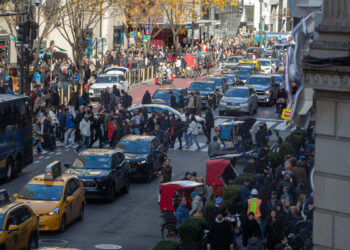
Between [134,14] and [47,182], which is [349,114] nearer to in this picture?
[47,182]

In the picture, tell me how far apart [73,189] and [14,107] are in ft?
22.2

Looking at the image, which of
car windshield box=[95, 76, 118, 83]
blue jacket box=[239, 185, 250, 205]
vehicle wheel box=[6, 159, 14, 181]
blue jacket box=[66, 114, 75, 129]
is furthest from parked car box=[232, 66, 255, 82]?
blue jacket box=[239, 185, 250, 205]

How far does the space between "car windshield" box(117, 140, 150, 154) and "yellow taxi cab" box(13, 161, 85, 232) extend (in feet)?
19.9

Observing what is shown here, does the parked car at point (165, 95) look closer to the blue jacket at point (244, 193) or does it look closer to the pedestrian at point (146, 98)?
the pedestrian at point (146, 98)

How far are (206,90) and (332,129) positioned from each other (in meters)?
35.7

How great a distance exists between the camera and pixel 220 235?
51.9 feet

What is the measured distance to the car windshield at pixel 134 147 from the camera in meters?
26.8

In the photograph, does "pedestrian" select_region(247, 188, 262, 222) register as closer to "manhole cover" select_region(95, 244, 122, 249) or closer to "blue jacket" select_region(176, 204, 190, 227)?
"blue jacket" select_region(176, 204, 190, 227)

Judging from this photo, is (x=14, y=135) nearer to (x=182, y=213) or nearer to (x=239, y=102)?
(x=182, y=213)

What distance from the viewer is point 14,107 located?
26.1 meters

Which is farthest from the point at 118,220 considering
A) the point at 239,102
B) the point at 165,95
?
the point at 239,102

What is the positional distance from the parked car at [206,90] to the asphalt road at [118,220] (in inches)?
588

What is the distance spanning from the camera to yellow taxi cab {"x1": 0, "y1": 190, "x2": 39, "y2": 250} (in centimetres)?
1577

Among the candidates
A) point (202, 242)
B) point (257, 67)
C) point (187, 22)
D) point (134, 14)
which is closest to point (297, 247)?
point (202, 242)
